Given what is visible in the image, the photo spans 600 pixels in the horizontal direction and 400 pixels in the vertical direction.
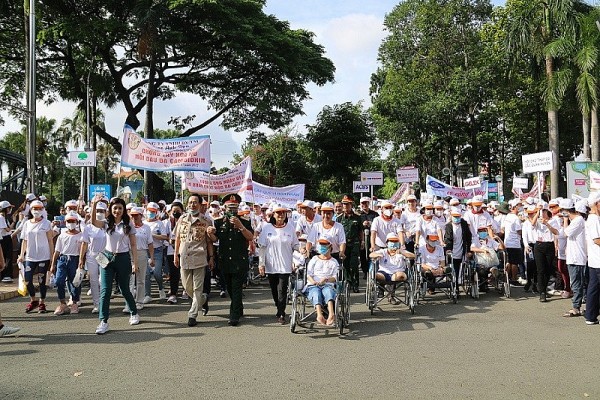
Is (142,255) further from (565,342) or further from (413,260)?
(565,342)

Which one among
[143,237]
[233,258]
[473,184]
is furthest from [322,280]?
[473,184]

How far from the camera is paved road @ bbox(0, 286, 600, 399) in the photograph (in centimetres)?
586

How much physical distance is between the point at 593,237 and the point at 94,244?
25.7 ft

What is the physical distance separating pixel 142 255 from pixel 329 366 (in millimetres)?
5610

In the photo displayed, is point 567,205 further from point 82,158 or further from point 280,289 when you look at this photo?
point 82,158

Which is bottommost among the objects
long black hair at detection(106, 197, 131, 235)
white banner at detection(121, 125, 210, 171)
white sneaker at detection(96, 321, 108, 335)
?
white sneaker at detection(96, 321, 108, 335)

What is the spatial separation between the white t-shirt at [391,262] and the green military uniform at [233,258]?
258 centimetres

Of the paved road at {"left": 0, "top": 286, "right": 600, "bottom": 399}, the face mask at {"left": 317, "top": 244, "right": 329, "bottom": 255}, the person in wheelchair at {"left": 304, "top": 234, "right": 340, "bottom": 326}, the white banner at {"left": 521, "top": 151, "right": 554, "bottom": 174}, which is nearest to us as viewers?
the paved road at {"left": 0, "top": 286, "right": 600, "bottom": 399}

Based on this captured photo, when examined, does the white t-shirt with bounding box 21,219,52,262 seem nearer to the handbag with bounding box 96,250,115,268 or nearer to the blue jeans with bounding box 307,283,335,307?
the handbag with bounding box 96,250,115,268

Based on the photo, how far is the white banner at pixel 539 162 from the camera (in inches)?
643

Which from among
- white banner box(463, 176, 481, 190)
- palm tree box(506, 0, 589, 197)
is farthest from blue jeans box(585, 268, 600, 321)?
palm tree box(506, 0, 589, 197)

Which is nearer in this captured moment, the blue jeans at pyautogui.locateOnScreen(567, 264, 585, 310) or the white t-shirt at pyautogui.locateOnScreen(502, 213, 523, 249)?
the blue jeans at pyautogui.locateOnScreen(567, 264, 585, 310)

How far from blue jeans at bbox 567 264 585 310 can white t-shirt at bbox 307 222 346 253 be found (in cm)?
397

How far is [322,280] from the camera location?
8.75 m
